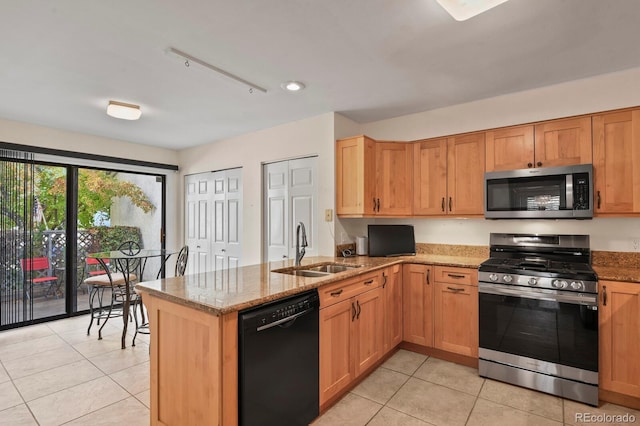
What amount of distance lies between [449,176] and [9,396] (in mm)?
4172

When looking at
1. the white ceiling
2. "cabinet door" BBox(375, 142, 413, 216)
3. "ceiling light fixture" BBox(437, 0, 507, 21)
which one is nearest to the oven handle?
"cabinet door" BBox(375, 142, 413, 216)

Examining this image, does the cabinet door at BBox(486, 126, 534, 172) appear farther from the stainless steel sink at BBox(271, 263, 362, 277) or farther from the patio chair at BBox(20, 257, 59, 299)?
the patio chair at BBox(20, 257, 59, 299)

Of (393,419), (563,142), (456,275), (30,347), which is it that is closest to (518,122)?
(563,142)

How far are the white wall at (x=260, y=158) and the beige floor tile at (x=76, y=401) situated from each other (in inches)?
82.1

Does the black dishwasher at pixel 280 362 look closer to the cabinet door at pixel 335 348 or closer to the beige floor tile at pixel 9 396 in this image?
the cabinet door at pixel 335 348

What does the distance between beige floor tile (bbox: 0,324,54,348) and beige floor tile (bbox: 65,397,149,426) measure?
2.09 metres

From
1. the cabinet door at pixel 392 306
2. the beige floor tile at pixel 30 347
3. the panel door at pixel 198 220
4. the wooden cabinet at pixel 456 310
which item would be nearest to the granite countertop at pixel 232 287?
the cabinet door at pixel 392 306

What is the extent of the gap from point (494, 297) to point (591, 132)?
1.57m

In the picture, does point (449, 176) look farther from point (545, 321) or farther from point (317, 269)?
point (317, 269)

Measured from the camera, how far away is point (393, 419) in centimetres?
218

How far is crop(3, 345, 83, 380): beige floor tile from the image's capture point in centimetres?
284

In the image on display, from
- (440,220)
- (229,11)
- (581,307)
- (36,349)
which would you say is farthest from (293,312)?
(36,349)

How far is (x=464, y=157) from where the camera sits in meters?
3.25

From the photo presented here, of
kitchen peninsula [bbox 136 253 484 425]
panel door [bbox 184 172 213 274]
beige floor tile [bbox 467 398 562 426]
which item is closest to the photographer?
kitchen peninsula [bbox 136 253 484 425]
